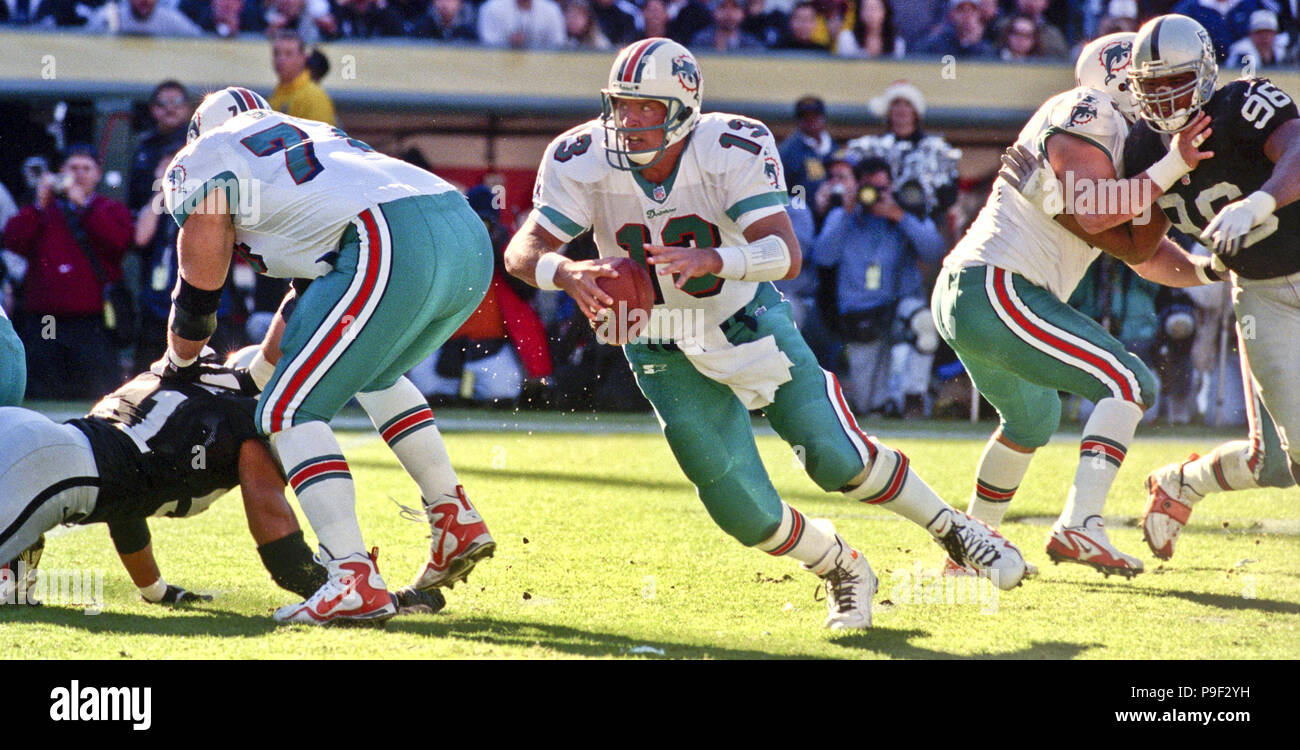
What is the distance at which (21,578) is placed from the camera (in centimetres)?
435

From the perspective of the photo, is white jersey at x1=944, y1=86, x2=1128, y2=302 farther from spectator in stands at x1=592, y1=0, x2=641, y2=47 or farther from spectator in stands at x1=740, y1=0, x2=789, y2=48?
spectator in stands at x1=592, y1=0, x2=641, y2=47

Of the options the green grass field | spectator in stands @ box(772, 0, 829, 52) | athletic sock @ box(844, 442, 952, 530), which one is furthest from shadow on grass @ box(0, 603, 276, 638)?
spectator in stands @ box(772, 0, 829, 52)

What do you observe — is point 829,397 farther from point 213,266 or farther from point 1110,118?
point 213,266

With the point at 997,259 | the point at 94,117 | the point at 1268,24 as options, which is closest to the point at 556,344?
the point at 94,117

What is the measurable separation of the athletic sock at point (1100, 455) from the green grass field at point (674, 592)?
0.29 meters

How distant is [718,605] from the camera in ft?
14.5

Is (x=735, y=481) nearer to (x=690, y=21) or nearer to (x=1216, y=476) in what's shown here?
(x=1216, y=476)

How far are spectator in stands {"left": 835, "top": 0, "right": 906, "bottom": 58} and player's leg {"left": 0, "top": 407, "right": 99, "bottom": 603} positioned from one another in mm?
8948

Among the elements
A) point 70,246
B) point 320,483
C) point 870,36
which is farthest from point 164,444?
point 870,36

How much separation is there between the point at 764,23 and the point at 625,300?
8.57m

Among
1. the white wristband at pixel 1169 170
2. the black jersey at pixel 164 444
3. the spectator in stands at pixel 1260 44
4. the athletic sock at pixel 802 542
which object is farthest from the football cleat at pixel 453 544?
the spectator in stands at pixel 1260 44

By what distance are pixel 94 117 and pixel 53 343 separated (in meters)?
2.17

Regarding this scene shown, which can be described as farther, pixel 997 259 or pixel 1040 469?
pixel 1040 469
